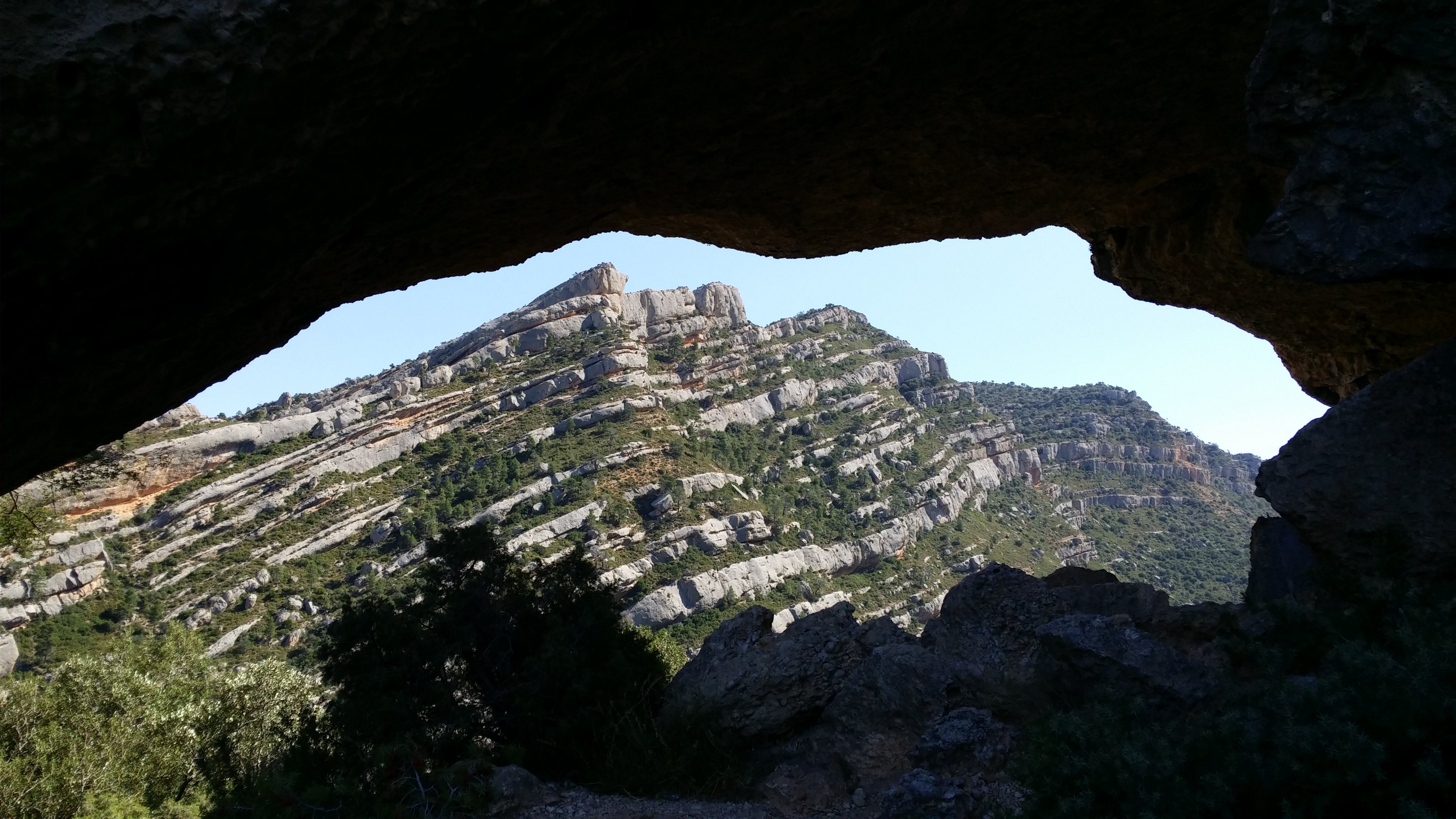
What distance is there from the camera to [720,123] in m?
7.22

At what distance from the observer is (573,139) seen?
6.60m

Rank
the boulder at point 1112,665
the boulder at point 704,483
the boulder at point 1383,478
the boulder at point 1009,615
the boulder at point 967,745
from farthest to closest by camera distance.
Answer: the boulder at point 704,483, the boulder at point 1009,615, the boulder at point 967,745, the boulder at point 1112,665, the boulder at point 1383,478

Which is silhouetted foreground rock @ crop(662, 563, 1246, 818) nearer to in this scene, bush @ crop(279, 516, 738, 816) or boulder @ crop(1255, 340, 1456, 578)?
bush @ crop(279, 516, 738, 816)

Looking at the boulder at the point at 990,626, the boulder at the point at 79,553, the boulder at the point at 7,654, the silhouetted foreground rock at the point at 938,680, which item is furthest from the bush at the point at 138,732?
the boulder at the point at 79,553

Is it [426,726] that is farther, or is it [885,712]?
[426,726]

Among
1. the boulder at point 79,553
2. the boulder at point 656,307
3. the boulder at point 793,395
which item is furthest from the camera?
the boulder at point 656,307

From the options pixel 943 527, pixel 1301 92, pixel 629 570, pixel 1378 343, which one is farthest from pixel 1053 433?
pixel 1301 92

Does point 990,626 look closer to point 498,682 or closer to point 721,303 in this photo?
point 498,682

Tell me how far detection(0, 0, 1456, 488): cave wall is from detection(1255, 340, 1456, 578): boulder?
128cm

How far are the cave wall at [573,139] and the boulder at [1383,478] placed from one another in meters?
1.28

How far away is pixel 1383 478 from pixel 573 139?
6595 millimetres

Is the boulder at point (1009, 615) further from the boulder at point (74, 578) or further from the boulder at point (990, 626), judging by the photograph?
the boulder at point (74, 578)

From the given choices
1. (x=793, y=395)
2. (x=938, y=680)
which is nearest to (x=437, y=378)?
(x=793, y=395)

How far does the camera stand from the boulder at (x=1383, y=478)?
561 cm
